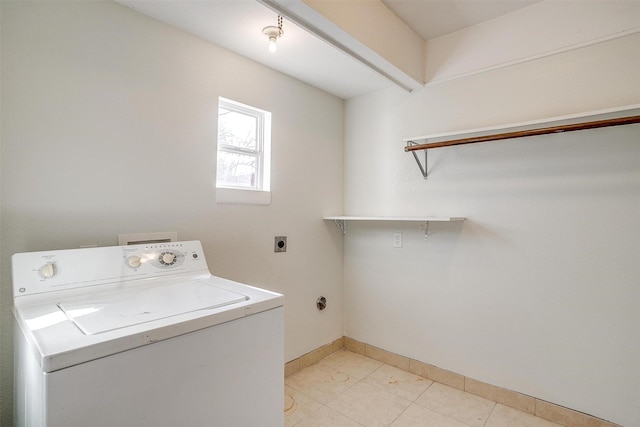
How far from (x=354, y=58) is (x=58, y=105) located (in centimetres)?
153

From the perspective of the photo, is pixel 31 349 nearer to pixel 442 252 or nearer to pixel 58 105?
pixel 58 105

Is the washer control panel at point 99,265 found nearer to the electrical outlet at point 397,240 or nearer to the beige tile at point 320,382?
the beige tile at point 320,382

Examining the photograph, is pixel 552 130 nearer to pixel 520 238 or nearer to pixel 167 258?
pixel 520 238

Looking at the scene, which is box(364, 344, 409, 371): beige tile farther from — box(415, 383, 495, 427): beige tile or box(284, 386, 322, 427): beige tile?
box(284, 386, 322, 427): beige tile

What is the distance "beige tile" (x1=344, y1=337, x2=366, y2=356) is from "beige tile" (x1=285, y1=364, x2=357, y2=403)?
1.21 ft

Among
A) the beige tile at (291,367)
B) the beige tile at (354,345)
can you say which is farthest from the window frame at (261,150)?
the beige tile at (354,345)

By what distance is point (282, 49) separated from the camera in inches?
81.2

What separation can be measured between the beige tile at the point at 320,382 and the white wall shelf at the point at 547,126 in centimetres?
165

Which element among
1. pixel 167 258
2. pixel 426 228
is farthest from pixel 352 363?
pixel 167 258

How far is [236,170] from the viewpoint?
2.23 m

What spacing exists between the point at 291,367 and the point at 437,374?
1.06m

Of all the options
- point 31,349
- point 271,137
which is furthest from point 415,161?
point 31,349

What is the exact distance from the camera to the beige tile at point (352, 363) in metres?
2.50

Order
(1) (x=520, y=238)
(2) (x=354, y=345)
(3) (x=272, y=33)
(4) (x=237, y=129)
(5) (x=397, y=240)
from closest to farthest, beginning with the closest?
(3) (x=272, y=33)
(1) (x=520, y=238)
(4) (x=237, y=129)
(5) (x=397, y=240)
(2) (x=354, y=345)
